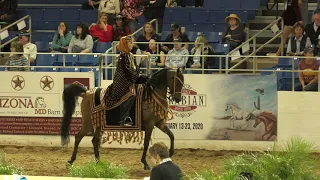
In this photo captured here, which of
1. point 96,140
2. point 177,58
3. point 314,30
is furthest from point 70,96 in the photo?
point 314,30

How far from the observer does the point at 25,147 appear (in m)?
22.5

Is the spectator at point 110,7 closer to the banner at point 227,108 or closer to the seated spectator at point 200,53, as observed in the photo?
the seated spectator at point 200,53

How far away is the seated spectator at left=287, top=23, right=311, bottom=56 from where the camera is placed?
22.6 m

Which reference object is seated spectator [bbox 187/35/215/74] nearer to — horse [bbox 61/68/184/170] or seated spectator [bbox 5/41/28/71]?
horse [bbox 61/68/184/170]

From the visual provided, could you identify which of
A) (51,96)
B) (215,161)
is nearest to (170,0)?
(51,96)

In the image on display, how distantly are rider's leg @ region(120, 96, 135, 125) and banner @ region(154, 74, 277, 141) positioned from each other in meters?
2.54

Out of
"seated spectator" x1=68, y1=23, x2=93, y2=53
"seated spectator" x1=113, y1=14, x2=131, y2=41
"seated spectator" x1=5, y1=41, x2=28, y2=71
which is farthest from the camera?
"seated spectator" x1=113, y1=14, x2=131, y2=41

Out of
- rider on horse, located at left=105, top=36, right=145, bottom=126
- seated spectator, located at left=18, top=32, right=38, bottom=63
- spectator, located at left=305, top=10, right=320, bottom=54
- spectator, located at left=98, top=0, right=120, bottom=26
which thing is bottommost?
rider on horse, located at left=105, top=36, right=145, bottom=126

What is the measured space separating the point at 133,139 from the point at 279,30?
5501 millimetres

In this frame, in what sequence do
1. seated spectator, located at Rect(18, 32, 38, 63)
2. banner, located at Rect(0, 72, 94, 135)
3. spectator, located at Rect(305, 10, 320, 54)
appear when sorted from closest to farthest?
1. banner, located at Rect(0, 72, 94, 135)
2. spectator, located at Rect(305, 10, 320, 54)
3. seated spectator, located at Rect(18, 32, 38, 63)

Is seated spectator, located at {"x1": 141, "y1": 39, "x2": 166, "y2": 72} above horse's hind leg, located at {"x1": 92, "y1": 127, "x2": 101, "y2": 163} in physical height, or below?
above

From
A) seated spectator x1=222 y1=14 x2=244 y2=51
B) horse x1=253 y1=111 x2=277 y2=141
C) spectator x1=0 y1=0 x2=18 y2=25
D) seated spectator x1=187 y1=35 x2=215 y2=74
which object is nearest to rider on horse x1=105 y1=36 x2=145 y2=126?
horse x1=253 y1=111 x2=277 y2=141

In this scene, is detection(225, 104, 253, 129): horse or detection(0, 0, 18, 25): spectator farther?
detection(0, 0, 18, 25): spectator

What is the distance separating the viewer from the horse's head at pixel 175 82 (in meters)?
19.0
